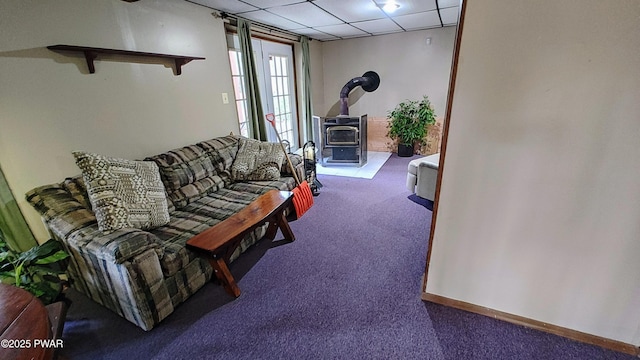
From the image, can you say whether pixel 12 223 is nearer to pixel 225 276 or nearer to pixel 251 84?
pixel 225 276

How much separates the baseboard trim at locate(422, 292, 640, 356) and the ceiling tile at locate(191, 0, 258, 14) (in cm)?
301

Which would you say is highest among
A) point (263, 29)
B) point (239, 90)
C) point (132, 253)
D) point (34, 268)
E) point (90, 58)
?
point (263, 29)

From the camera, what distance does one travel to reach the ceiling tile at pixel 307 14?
9.11 ft

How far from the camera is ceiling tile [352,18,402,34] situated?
366 cm

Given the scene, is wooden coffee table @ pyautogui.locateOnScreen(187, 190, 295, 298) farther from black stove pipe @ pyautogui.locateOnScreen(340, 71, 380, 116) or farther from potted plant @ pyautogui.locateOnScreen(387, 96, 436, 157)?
potted plant @ pyautogui.locateOnScreen(387, 96, 436, 157)

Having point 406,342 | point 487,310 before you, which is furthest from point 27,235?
point 487,310

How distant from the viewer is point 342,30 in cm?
412

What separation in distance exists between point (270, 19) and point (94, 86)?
2099 millimetres

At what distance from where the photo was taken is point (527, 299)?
1494 millimetres

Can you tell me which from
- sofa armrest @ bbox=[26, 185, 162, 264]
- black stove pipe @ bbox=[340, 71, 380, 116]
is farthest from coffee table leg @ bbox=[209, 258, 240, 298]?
black stove pipe @ bbox=[340, 71, 380, 116]

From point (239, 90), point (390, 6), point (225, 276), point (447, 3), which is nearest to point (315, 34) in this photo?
point (390, 6)

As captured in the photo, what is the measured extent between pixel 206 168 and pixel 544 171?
256 cm

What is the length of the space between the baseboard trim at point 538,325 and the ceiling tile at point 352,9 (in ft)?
9.05

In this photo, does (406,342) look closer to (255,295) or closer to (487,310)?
(487,310)
